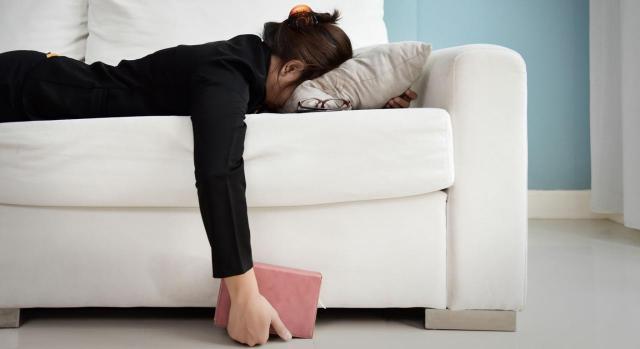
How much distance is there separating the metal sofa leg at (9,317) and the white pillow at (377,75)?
0.67 metres

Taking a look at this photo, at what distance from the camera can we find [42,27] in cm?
195

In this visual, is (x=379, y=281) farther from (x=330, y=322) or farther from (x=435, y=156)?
(x=435, y=156)

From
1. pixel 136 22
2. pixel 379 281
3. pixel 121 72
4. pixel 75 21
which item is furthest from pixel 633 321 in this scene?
pixel 75 21

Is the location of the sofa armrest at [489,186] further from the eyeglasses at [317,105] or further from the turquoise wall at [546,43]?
the turquoise wall at [546,43]

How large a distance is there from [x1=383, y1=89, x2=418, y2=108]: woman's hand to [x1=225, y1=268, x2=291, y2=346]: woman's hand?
0.57 metres

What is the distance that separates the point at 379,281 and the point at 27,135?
716 mm

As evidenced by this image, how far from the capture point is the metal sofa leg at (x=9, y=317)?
1.20m

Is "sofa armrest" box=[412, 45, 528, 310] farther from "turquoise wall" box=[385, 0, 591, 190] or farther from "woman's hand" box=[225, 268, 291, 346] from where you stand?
"turquoise wall" box=[385, 0, 591, 190]

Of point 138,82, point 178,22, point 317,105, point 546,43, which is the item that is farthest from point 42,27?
point 546,43

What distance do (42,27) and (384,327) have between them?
57.5 inches

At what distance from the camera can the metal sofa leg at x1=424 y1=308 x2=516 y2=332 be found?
1.17 metres

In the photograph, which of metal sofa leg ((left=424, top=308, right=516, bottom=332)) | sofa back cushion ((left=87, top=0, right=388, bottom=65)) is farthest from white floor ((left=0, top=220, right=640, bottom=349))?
sofa back cushion ((left=87, top=0, right=388, bottom=65))

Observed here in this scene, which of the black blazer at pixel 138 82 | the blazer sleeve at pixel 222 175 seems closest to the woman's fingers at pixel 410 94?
the black blazer at pixel 138 82

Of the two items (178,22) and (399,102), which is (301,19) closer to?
(399,102)
